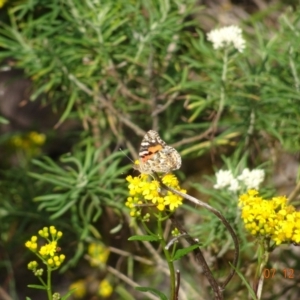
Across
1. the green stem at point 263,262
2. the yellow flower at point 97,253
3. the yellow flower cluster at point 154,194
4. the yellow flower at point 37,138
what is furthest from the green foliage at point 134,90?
the yellow flower cluster at point 154,194

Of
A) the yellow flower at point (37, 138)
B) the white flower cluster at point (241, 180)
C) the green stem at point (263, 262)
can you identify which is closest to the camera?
the green stem at point (263, 262)

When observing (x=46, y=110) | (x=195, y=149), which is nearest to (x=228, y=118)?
(x=195, y=149)

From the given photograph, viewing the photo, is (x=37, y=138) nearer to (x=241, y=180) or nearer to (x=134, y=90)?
(x=134, y=90)

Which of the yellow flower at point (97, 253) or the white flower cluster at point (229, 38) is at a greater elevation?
the white flower cluster at point (229, 38)

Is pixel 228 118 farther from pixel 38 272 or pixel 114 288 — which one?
pixel 38 272

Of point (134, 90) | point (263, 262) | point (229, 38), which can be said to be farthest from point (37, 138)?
point (263, 262)

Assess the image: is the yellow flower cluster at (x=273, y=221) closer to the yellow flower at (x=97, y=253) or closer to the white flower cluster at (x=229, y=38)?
the white flower cluster at (x=229, y=38)
